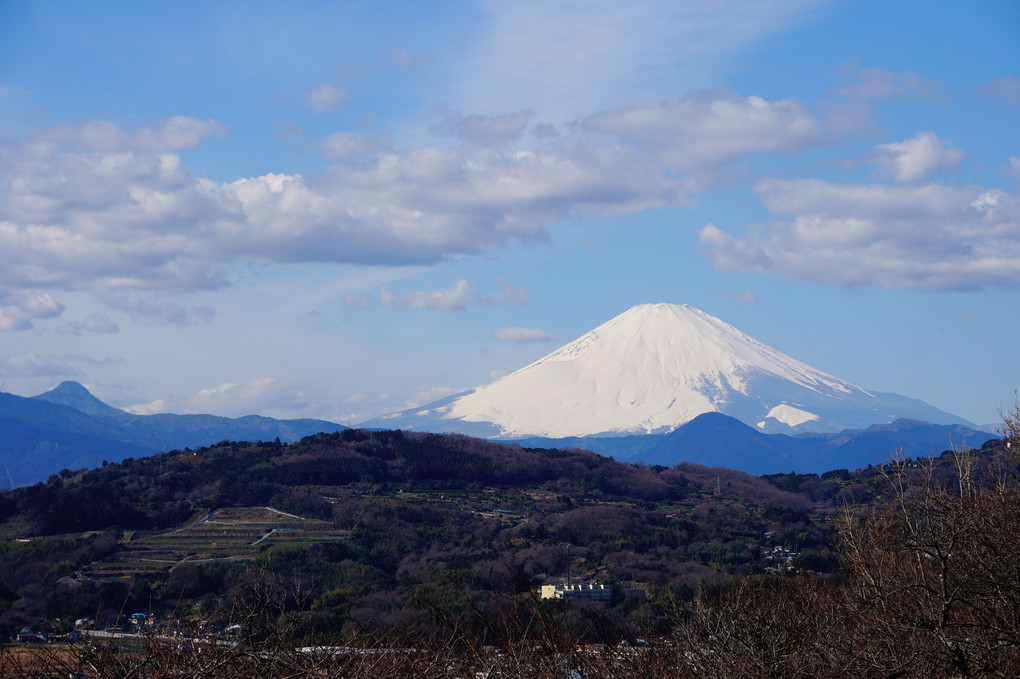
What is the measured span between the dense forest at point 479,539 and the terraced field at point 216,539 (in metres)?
0.33

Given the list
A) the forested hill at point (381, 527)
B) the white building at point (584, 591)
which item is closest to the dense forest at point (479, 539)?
the forested hill at point (381, 527)

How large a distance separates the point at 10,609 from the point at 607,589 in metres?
32.9

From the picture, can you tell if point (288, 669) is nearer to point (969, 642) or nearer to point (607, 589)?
point (969, 642)

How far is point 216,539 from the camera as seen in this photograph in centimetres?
7169

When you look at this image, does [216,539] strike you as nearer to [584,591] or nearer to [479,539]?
[479,539]

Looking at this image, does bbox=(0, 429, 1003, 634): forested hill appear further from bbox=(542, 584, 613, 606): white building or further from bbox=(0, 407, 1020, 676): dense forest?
bbox=(542, 584, 613, 606): white building

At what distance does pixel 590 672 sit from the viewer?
39.4 ft

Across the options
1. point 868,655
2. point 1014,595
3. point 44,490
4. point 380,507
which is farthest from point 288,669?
point 44,490

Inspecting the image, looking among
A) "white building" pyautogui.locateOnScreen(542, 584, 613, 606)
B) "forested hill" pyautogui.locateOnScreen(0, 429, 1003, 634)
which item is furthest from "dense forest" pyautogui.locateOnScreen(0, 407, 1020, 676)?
"white building" pyautogui.locateOnScreen(542, 584, 613, 606)

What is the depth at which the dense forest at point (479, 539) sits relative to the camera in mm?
20016

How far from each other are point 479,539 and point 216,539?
20177 millimetres

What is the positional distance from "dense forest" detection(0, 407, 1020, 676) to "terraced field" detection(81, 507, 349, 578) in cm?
33

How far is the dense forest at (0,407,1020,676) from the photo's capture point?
20.0 metres

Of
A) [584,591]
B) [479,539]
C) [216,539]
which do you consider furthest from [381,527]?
[584,591]
